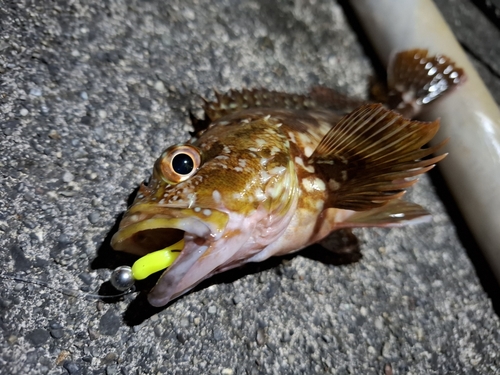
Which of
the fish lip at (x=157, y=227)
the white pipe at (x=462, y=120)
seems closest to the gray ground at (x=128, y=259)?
the white pipe at (x=462, y=120)

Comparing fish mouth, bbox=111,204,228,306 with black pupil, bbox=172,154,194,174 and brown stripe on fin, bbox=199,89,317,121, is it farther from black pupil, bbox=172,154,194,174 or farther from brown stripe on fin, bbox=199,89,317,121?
brown stripe on fin, bbox=199,89,317,121

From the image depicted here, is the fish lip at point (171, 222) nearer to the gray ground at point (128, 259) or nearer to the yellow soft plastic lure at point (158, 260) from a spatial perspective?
the yellow soft plastic lure at point (158, 260)

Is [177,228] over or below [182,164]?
below

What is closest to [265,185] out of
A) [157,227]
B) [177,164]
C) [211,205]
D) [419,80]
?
[211,205]

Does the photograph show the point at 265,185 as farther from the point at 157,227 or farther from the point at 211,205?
the point at 157,227

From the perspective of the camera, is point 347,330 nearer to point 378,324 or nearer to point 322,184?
point 378,324

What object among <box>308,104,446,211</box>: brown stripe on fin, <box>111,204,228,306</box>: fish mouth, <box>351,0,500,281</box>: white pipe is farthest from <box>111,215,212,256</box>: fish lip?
<box>351,0,500,281</box>: white pipe
